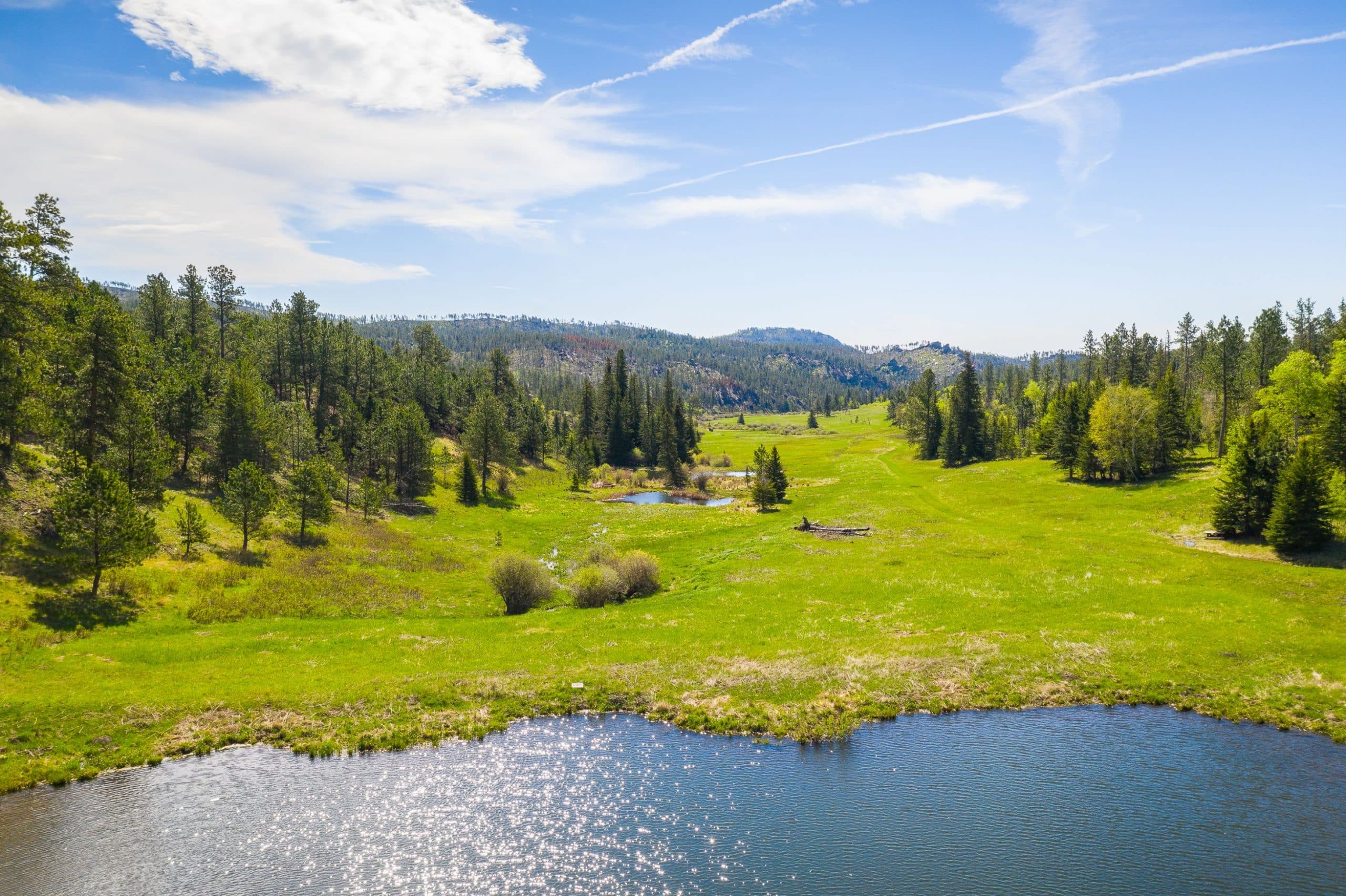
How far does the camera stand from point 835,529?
75562 mm

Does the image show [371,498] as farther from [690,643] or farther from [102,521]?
[690,643]

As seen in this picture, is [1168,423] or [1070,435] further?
[1070,435]

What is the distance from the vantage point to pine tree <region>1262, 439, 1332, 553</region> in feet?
170

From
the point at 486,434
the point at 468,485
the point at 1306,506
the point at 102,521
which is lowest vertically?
the point at 468,485

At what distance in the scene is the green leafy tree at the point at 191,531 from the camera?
52031 mm

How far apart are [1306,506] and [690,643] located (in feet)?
172

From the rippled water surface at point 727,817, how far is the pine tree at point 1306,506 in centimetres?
3233

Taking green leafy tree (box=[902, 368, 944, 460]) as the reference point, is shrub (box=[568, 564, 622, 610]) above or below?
below

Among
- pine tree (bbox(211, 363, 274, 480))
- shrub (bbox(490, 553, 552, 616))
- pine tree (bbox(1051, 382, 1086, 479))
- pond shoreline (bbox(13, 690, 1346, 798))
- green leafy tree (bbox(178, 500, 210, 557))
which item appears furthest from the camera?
pine tree (bbox(1051, 382, 1086, 479))

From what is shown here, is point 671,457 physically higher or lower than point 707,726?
higher

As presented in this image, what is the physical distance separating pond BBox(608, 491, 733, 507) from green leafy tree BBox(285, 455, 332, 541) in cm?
5376

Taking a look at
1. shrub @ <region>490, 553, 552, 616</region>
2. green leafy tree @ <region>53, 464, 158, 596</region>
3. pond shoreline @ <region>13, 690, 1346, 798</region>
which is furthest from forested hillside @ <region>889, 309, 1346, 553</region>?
green leafy tree @ <region>53, 464, 158, 596</region>

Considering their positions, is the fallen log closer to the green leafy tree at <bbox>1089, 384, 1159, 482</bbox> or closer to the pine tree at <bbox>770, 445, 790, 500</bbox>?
the pine tree at <bbox>770, 445, 790, 500</bbox>

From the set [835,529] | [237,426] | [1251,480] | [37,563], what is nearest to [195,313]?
[237,426]
